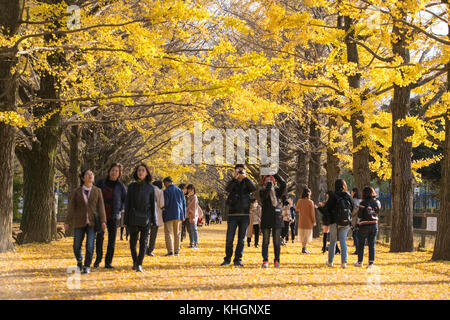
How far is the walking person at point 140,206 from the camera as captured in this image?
10.2 m

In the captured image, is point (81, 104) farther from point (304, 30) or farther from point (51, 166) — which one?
point (304, 30)

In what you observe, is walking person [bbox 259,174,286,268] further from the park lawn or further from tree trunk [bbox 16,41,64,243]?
tree trunk [bbox 16,41,64,243]

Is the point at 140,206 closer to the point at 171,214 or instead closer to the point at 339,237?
the point at 171,214

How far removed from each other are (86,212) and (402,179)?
10817 millimetres

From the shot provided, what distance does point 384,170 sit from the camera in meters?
23.5

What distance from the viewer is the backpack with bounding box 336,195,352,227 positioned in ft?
40.0

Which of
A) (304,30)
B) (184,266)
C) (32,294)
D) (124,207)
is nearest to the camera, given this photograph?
(32,294)

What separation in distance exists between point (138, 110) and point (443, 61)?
14.9 metres

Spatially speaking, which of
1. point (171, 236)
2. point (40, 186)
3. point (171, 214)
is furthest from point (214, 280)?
point (40, 186)

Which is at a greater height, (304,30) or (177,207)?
(304,30)

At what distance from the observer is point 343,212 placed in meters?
12.2

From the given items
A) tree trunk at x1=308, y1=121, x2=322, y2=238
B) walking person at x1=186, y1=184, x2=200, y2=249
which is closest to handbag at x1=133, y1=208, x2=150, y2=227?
walking person at x1=186, y1=184, x2=200, y2=249

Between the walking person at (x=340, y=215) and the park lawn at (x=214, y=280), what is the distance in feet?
1.57

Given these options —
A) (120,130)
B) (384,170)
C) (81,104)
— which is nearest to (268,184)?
(81,104)
